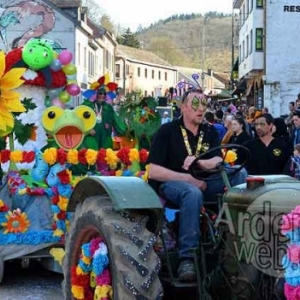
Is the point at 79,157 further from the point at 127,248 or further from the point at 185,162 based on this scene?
the point at 127,248

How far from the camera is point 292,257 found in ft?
10.0

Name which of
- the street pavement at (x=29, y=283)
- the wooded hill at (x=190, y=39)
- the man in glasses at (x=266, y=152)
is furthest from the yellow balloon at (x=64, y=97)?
the wooded hill at (x=190, y=39)

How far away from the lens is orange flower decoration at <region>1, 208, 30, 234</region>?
21.4 ft

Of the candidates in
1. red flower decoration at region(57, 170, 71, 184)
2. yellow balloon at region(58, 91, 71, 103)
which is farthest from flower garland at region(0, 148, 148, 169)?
yellow balloon at region(58, 91, 71, 103)

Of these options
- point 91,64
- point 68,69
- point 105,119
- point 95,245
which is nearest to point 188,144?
point 95,245

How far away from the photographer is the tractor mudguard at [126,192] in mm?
4051

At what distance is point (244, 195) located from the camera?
147 inches

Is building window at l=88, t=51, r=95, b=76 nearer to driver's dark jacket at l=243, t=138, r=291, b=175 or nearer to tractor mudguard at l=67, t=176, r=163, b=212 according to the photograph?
driver's dark jacket at l=243, t=138, r=291, b=175

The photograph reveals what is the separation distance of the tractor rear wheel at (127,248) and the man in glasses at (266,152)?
2.71 metres

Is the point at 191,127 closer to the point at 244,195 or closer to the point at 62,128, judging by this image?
the point at 244,195

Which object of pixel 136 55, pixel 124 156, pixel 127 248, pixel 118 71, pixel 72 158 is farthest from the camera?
pixel 136 55

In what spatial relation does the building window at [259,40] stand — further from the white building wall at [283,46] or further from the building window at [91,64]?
the building window at [91,64]

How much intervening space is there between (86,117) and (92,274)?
12.2ft

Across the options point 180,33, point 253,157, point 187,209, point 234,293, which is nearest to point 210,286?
point 234,293
